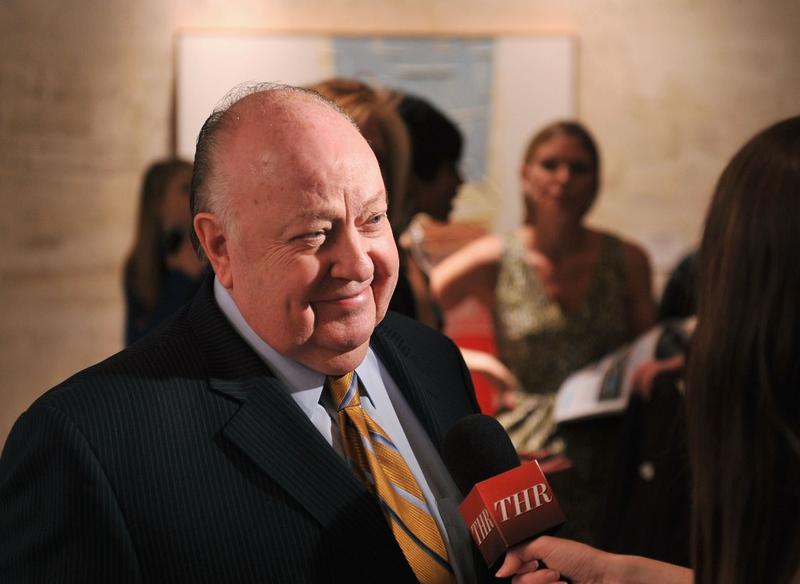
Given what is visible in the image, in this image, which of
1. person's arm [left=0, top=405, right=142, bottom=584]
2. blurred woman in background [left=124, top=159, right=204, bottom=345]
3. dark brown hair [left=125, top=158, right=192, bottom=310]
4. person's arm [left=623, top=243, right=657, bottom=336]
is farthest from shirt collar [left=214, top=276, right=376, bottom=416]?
person's arm [left=623, top=243, right=657, bottom=336]

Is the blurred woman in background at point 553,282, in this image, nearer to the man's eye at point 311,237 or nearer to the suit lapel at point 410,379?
the suit lapel at point 410,379

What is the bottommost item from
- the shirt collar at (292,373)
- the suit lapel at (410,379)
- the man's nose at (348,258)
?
the suit lapel at (410,379)

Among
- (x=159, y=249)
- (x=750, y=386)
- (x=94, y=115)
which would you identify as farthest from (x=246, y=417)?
(x=94, y=115)

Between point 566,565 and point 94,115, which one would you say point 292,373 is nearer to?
point 566,565

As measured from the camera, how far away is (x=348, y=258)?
1.39m

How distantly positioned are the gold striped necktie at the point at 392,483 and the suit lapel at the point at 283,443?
1.5 inches

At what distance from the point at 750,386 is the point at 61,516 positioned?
86 centimetres

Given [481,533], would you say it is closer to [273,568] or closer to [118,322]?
[273,568]

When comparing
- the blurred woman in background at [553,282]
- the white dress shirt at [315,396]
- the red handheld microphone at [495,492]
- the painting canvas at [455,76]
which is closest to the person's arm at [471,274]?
the blurred woman in background at [553,282]

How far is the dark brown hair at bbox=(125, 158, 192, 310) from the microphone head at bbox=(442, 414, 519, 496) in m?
2.23

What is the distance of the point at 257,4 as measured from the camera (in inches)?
202

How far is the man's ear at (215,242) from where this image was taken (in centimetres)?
143

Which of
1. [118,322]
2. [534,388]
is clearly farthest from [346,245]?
[118,322]

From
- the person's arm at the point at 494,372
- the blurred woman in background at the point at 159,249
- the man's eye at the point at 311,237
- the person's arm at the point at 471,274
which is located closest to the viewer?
the man's eye at the point at 311,237
